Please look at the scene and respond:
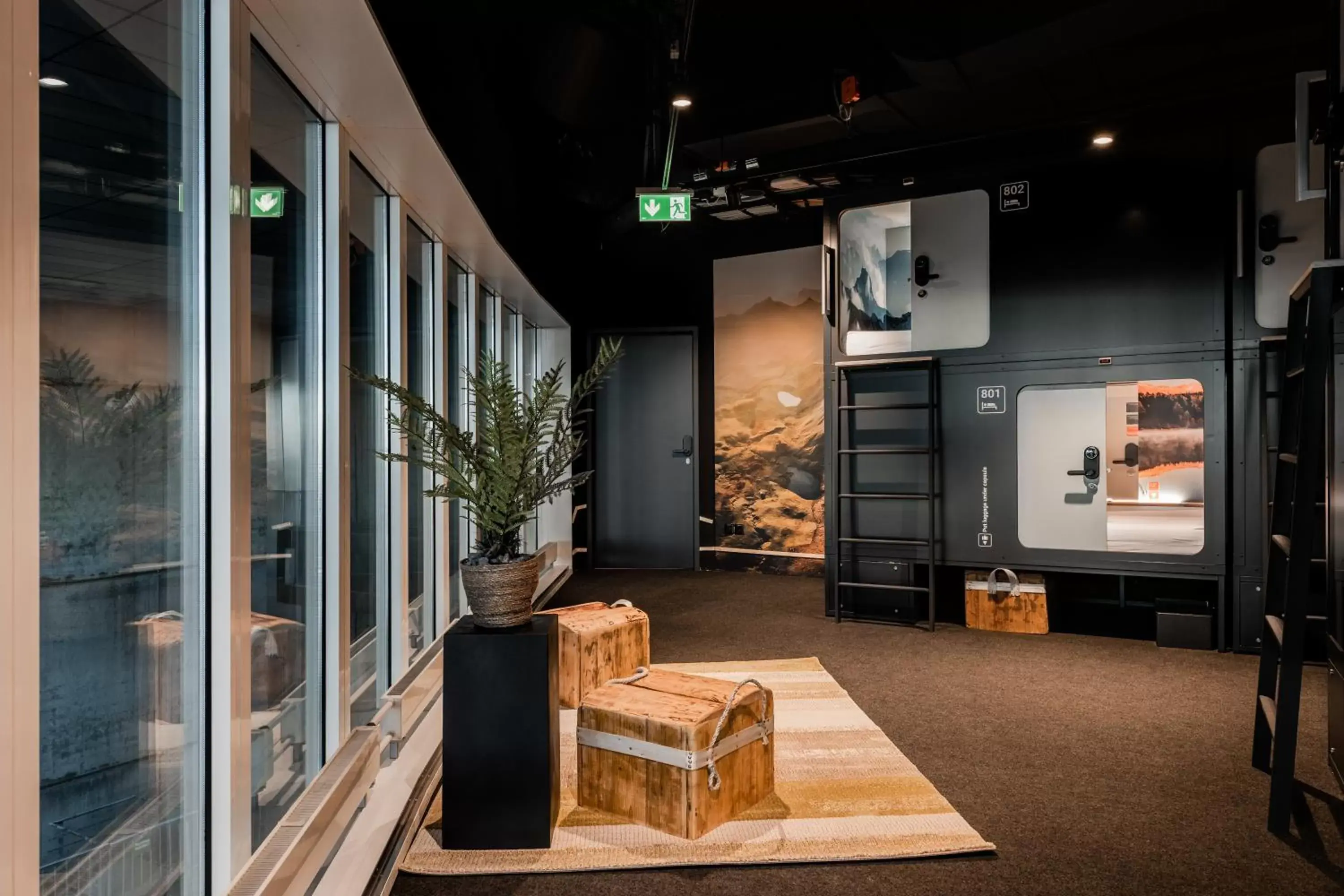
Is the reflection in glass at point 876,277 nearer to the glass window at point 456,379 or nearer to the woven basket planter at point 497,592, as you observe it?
the glass window at point 456,379

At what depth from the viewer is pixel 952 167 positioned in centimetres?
545

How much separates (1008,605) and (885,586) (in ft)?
2.56

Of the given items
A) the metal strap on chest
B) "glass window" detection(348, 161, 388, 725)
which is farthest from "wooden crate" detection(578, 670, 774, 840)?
"glass window" detection(348, 161, 388, 725)

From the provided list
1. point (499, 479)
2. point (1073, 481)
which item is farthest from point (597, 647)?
point (1073, 481)

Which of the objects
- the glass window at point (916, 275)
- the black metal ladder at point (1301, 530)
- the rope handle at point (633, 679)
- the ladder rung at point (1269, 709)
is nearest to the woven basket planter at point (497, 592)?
the rope handle at point (633, 679)

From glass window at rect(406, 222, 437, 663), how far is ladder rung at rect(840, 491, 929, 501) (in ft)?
9.19

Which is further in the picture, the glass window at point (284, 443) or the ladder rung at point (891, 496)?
the ladder rung at point (891, 496)

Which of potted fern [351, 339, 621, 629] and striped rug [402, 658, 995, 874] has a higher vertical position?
potted fern [351, 339, 621, 629]

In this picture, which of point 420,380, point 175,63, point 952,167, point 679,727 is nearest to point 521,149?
point 420,380

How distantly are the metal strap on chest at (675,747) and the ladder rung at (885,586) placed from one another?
9.40ft

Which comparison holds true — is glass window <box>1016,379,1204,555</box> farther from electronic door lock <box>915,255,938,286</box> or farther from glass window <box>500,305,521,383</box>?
glass window <box>500,305,521,383</box>

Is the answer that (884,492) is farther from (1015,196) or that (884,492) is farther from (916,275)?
(1015,196)

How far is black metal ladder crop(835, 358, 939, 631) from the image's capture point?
5.52 m

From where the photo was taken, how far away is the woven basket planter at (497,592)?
96.0 inches
